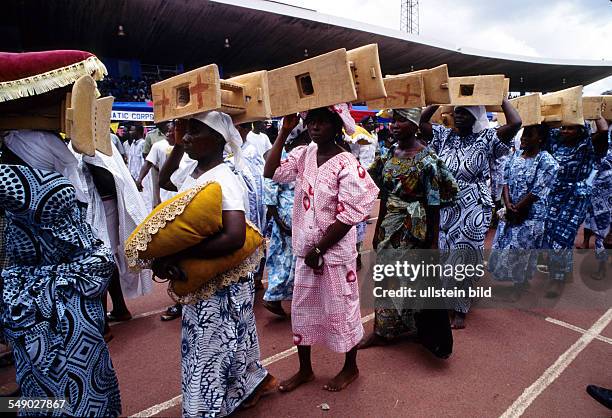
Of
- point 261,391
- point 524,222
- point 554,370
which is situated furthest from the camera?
point 524,222

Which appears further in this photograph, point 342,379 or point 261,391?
point 342,379

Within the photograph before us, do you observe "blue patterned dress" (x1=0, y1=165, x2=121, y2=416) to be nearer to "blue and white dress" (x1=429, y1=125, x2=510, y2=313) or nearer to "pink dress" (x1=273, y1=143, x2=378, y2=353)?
"pink dress" (x1=273, y1=143, x2=378, y2=353)

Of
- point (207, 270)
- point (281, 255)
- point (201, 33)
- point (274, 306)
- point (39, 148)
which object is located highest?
point (201, 33)

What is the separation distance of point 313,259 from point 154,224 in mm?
1017

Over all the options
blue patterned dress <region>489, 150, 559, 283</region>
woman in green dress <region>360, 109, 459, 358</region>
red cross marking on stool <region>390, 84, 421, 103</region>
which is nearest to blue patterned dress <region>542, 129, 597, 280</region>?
blue patterned dress <region>489, 150, 559, 283</region>

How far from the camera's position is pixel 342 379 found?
276 cm

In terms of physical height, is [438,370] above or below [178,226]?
below

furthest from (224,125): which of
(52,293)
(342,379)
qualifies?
(342,379)

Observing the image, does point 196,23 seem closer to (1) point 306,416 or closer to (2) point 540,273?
(2) point 540,273

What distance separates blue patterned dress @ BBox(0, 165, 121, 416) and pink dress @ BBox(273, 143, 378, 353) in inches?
47.7

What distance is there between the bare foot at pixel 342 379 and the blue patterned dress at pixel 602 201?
437cm

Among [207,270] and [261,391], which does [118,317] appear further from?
[207,270]

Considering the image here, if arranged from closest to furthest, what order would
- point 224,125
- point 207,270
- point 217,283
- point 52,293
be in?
point 52,293, point 207,270, point 217,283, point 224,125

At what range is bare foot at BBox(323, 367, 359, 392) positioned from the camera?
2.72 metres
